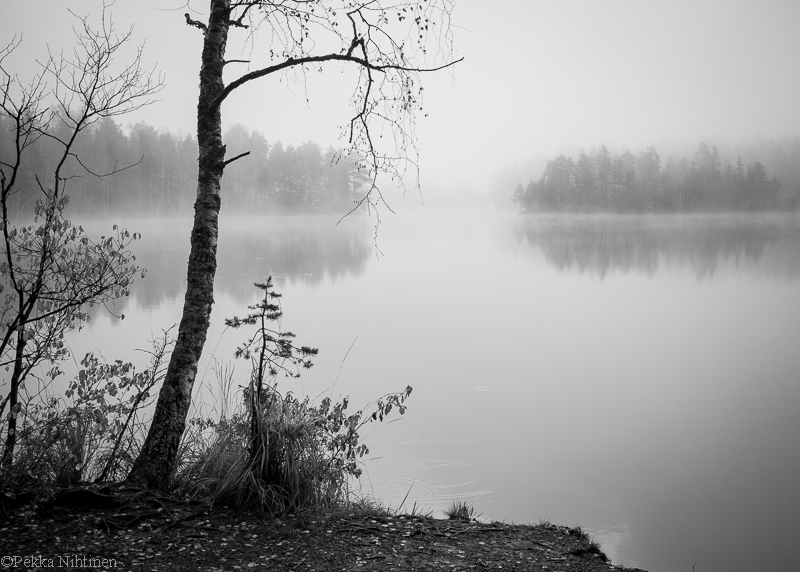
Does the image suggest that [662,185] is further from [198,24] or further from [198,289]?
[198,289]

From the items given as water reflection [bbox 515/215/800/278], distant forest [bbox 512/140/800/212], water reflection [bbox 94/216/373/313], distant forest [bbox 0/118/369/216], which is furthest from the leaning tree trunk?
distant forest [bbox 512/140/800/212]

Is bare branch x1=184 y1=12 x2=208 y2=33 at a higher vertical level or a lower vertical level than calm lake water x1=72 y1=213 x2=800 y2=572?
higher

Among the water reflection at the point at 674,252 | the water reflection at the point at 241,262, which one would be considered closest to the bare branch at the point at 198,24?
the water reflection at the point at 241,262

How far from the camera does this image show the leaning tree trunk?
3883 millimetres

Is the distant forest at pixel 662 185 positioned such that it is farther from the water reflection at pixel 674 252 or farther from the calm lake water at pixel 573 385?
the calm lake water at pixel 573 385

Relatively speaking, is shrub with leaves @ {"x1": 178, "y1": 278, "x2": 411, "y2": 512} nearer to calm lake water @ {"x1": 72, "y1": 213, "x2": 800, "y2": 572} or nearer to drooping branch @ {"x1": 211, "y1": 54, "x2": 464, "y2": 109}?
calm lake water @ {"x1": 72, "y1": 213, "x2": 800, "y2": 572}

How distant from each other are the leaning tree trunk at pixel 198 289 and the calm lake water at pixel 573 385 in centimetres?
122

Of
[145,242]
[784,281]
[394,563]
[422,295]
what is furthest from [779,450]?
[145,242]

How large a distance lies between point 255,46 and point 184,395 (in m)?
2.63

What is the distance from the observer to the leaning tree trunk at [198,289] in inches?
153

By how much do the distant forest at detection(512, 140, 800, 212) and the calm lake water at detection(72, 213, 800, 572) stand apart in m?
Result: 49.8

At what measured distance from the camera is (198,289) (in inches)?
158

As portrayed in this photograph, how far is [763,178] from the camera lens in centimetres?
6531

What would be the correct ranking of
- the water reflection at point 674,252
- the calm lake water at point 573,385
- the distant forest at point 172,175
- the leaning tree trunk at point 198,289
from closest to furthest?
the leaning tree trunk at point 198,289, the calm lake water at point 573,385, the water reflection at point 674,252, the distant forest at point 172,175
